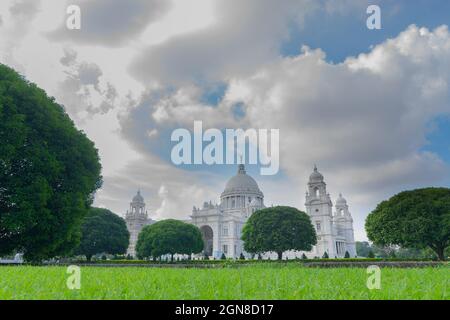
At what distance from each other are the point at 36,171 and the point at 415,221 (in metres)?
41.9

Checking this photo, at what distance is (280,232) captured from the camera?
62844mm

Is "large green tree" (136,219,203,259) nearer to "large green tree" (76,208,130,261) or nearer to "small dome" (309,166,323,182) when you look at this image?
"large green tree" (76,208,130,261)

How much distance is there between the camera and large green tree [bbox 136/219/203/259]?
2854 inches

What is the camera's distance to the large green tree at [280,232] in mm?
62594

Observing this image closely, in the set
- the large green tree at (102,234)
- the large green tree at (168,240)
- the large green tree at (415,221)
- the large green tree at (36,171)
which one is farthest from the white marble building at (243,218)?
the large green tree at (36,171)

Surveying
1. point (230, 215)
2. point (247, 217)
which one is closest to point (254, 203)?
point (247, 217)

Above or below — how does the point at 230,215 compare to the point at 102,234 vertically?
above

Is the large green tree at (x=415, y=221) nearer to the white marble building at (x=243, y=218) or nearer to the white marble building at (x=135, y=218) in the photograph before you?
the white marble building at (x=243, y=218)

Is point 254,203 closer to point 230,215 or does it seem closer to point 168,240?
point 230,215

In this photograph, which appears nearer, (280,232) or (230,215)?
(280,232)

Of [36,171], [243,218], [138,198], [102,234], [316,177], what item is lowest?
[102,234]

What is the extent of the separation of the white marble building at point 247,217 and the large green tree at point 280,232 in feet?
136

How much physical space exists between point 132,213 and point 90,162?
354 ft

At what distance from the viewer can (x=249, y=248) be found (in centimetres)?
6588
